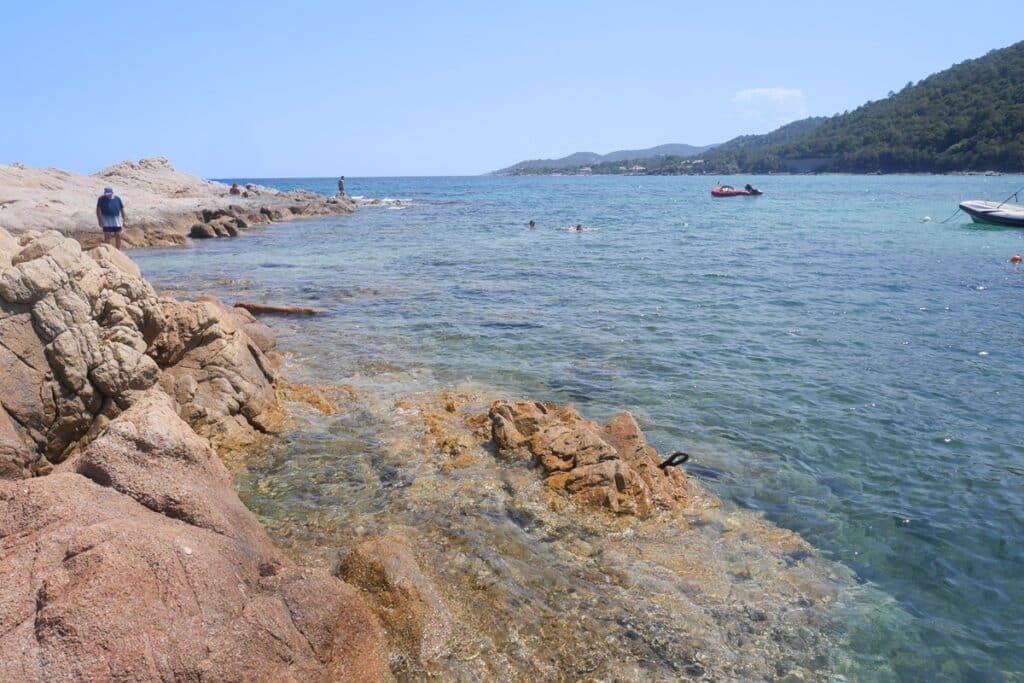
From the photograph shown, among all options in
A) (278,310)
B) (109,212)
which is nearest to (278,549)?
(278,310)

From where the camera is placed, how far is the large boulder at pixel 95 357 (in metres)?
7.34

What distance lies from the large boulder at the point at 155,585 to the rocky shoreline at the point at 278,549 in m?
0.01

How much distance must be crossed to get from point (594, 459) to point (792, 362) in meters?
7.70

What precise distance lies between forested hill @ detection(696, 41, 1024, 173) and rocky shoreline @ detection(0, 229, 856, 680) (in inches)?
6047

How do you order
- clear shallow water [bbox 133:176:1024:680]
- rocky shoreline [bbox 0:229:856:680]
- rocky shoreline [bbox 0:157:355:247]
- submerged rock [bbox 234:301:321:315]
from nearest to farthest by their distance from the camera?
rocky shoreline [bbox 0:229:856:680]
clear shallow water [bbox 133:176:1024:680]
submerged rock [bbox 234:301:321:315]
rocky shoreline [bbox 0:157:355:247]

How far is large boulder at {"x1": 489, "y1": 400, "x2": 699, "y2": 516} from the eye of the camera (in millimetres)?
8133

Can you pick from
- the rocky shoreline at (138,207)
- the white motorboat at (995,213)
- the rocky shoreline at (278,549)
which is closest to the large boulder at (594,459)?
the rocky shoreline at (278,549)

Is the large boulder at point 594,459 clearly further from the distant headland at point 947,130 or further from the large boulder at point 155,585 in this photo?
the distant headland at point 947,130

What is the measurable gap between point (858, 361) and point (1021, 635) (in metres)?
8.69

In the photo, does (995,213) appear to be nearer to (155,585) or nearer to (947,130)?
(155,585)

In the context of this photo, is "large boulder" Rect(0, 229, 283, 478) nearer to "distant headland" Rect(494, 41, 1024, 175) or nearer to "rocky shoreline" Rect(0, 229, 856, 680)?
"rocky shoreline" Rect(0, 229, 856, 680)

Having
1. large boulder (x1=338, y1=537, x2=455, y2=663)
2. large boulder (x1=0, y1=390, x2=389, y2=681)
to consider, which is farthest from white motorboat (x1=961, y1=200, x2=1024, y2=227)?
large boulder (x1=0, y1=390, x2=389, y2=681)

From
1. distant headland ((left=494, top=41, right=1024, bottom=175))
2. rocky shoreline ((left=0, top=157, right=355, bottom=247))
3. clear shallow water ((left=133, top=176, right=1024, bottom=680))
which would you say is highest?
distant headland ((left=494, top=41, right=1024, bottom=175))

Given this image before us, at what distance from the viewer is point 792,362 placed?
14297 mm
